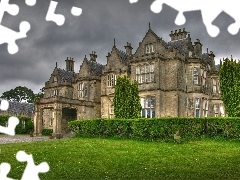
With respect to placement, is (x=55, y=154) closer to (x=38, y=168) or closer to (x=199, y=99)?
(x=38, y=168)

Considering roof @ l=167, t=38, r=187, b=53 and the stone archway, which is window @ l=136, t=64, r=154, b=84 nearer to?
roof @ l=167, t=38, r=187, b=53

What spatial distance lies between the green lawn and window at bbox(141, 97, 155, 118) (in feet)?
49.8

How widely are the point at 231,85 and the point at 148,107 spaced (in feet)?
36.2

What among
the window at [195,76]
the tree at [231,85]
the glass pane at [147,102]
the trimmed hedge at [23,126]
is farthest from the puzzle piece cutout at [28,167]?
the trimmed hedge at [23,126]

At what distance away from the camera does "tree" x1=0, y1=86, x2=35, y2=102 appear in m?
103

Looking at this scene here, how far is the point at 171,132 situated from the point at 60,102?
59.4 feet

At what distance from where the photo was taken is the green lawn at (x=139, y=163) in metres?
9.73

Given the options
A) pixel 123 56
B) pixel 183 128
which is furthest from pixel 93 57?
pixel 183 128

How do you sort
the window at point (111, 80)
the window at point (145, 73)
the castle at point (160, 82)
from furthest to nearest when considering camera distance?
1. the window at point (111, 80)
2. the window at point (145, 73)
3. the castle at point (160, 82)

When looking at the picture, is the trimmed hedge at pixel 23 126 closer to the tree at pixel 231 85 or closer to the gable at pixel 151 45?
the gable at pixel 151 45

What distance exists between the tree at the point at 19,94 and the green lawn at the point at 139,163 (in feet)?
311

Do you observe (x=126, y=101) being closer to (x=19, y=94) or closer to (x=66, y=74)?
(x=66, y=74)

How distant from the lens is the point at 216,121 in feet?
62.0

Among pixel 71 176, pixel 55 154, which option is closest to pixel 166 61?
pixel 55 154
